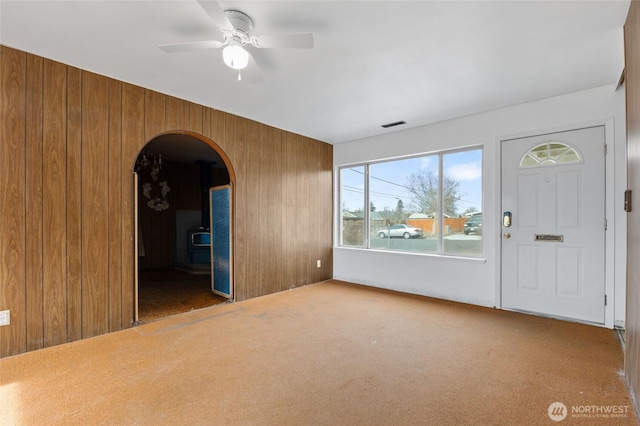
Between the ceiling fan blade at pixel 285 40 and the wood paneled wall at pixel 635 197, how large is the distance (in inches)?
78.3

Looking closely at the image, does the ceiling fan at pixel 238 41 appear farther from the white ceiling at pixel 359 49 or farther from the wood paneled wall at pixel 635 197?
the wood paneled wall at pixel 635 197

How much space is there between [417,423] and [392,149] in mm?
3937

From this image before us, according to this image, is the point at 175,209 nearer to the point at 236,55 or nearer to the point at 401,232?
the point at 401,232

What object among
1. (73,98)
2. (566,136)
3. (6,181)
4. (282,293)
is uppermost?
(73,98)

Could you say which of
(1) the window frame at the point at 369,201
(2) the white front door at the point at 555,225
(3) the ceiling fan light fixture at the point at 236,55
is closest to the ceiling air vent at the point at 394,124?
(1) the window frame at the point at 369,201

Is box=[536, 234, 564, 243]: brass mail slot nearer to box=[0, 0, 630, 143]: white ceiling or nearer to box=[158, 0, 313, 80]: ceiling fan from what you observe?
A: box=[0, 0, 630, 143]: white ceiling

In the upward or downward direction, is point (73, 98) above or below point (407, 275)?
above

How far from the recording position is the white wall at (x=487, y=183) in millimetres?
3082

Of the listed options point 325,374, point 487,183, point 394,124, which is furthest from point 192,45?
point 487,183

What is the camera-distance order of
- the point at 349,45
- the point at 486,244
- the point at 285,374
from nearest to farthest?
1. the point at 285,374
2. the point at 349,45
3. the point at 486,244

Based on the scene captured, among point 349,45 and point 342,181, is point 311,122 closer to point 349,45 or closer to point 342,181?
point 342,181

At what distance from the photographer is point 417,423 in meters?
1.72

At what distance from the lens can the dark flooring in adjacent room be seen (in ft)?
12.3

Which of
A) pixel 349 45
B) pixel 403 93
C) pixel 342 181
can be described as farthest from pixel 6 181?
pixel 342 181
